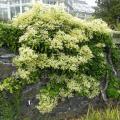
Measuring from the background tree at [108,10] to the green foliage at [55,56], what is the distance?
11313 millimetres

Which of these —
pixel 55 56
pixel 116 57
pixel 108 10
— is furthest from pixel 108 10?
pixel 55 56

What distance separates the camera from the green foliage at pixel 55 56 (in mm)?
7422

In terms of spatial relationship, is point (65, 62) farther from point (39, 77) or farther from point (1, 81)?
point (1, 81)

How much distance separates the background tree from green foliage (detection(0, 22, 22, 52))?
11.8 meters

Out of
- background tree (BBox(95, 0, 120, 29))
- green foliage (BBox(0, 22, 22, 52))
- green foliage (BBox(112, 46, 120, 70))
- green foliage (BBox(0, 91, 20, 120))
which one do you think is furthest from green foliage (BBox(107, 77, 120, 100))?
background tree (BBox(95, 0, 120, 29))

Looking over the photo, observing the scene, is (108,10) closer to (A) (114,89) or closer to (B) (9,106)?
(A) (114,89)

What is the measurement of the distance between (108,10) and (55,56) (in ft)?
45.8

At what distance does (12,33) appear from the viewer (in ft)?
25.2

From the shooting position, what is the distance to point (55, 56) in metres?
7.54

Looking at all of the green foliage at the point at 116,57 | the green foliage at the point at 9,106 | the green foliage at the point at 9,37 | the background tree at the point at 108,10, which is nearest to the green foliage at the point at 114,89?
the green foliage at the point at 116,57

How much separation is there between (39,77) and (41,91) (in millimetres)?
295

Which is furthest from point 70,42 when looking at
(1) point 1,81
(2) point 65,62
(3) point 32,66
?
(1) point 1,81

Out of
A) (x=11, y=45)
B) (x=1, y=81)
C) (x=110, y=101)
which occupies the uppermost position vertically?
(x=11, y=45)

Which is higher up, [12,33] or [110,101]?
[12,33]
